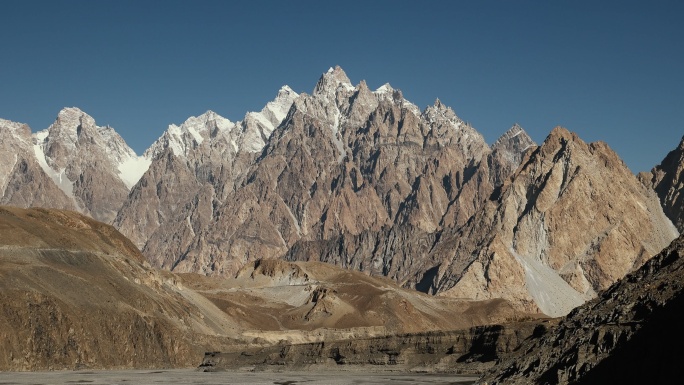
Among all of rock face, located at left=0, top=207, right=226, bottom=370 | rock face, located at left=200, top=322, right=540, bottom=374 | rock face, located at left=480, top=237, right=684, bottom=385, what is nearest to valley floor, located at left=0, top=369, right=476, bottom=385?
rock face, located at left=200, top=322, right=540, bottom=374

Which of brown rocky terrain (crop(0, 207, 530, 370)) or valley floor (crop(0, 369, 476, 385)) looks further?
brown rocky terrain (crop(0, 207, 530, 370))

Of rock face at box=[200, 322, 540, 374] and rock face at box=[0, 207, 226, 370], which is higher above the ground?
rock face at box=[0, 207, 226, 370]

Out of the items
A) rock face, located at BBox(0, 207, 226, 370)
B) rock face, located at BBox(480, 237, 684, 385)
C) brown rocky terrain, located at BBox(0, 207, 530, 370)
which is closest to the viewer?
rock face, located at BBox(480, 237, 684, 385)

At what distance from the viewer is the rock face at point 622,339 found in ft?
154

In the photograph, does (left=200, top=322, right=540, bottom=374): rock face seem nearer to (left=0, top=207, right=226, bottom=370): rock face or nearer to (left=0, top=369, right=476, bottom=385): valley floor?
(left=0, top=369, right=476, bottom=385): valley floor

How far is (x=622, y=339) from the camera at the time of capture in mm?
51594

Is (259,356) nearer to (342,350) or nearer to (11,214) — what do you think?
(342,350)

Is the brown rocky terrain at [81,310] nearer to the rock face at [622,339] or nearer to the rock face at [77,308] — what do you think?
the rock face at [77,308]

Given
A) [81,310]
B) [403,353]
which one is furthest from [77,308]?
[403,353]

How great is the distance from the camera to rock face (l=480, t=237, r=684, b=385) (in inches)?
1845

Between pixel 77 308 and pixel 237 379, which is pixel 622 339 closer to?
pixel 237 379

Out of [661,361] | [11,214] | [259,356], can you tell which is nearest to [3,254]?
[11,214]

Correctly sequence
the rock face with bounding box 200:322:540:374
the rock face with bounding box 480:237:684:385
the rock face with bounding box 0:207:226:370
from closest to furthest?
1. the rock face with bounding box 480:237:684:385
2. the rock face with bounding box 200:322:540:374
3. the rock face with bounding box 0:207:226:370

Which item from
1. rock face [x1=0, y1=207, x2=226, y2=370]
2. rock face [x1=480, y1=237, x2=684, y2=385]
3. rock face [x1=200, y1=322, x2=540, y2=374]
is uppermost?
rock face [x1=0, y1=207, x2=226, y2=370]
